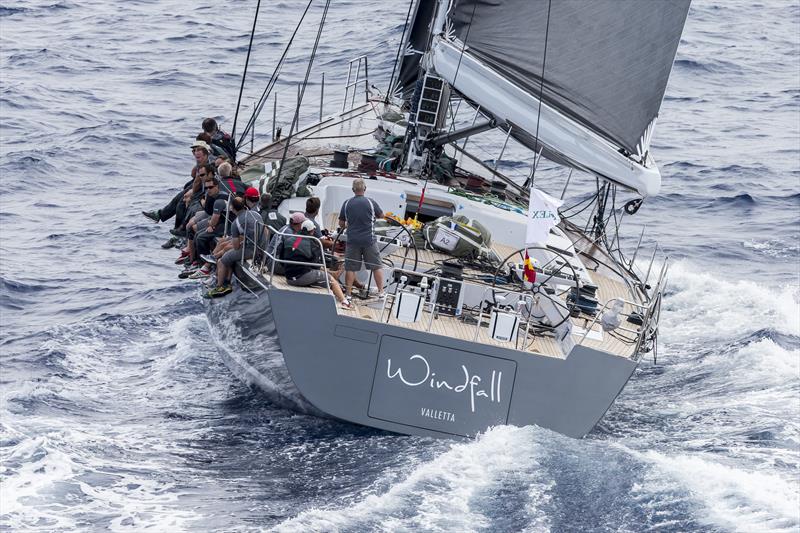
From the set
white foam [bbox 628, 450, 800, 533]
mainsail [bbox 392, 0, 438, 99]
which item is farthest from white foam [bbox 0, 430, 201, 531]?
mainsail [bbox 392, 0, 438, 99]

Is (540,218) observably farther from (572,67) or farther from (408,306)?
(572,67)

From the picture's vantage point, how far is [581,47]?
14016 millimetres

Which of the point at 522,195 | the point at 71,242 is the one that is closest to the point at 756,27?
the point at 522,195

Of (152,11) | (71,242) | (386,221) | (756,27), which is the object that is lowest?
(71,242)

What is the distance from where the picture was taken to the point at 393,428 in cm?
1129

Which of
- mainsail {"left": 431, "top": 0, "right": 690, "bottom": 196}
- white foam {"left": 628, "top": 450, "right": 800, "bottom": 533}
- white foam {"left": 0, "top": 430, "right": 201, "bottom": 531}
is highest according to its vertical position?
mainsail {"left": 431, "top": 0, "right": 690, "bottom": 196}

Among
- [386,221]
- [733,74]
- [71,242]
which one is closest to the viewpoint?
[386,221]

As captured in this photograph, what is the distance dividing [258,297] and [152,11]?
24.6 meters

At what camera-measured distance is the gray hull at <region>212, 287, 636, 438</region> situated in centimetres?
1112

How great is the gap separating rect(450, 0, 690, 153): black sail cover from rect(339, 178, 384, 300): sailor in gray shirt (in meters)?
3.10

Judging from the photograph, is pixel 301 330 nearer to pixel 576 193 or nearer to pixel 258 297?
pixel 258 297

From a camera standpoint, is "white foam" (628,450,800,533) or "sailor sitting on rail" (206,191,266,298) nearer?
"white foam" (628,450,800,533)

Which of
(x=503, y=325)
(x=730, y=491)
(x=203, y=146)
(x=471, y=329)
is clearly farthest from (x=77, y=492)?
(x=730, y=491)

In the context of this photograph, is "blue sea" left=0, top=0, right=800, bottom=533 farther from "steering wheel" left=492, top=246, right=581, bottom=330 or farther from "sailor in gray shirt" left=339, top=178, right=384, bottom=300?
"sailor in gray shirt" left=339, top=178, right=384, bottom=300
